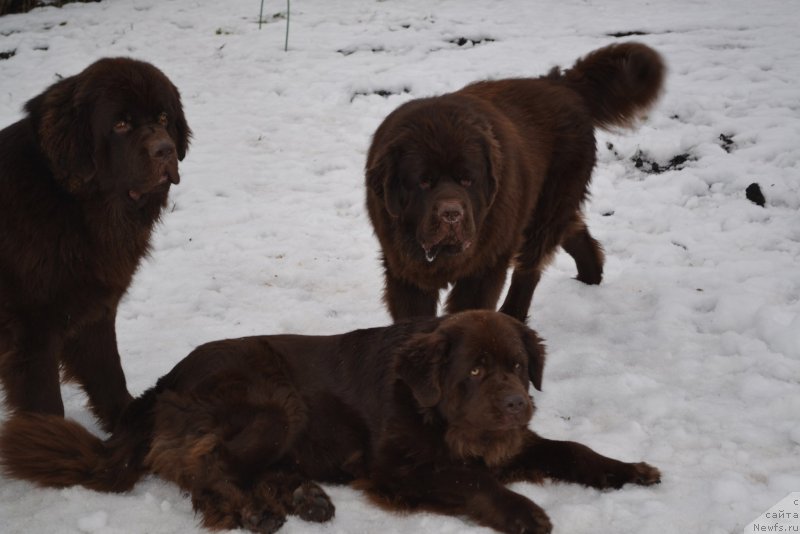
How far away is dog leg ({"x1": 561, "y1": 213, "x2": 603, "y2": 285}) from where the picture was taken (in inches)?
205

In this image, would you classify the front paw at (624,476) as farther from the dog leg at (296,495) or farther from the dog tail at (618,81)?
the dog tail at (618,81)

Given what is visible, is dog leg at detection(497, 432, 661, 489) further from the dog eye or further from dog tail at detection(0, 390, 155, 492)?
the dog eye

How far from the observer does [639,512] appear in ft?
9.50

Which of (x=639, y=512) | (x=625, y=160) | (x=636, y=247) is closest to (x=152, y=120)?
(x=639, y=512)

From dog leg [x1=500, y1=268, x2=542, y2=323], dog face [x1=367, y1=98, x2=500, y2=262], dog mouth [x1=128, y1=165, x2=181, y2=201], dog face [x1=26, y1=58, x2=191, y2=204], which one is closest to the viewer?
dog face [x1=26, y1=58, x2=191, y2=204]

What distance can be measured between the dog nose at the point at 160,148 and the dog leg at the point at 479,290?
5.83 feet

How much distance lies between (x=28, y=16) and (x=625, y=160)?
8.58m

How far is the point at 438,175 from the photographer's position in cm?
376

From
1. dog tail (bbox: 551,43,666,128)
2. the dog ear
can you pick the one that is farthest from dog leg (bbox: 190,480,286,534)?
dog tail (bbox: 551,43,666,128)

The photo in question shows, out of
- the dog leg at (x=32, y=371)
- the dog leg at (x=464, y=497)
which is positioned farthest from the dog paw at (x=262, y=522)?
the dog leg at (x=32, y=371)

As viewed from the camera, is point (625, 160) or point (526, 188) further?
point (625, 160)

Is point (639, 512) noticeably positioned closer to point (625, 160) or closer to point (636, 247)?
point (636, 247)

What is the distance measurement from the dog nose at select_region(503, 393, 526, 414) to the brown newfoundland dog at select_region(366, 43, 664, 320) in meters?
1.03

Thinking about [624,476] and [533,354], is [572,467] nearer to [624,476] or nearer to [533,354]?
[624,476]
